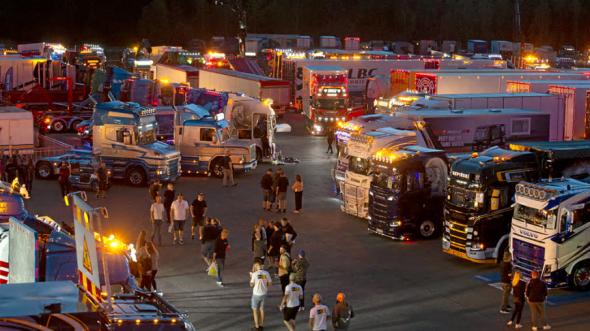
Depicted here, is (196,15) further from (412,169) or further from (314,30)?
(412,169)

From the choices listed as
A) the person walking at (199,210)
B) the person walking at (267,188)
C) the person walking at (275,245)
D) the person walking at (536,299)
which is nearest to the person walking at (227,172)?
the person walking at (267,188)

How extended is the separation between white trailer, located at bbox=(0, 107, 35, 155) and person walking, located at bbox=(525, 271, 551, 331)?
22315mm

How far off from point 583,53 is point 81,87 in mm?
69325

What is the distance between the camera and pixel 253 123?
123 feet

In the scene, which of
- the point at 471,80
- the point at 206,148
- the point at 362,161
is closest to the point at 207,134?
the point at 206,148

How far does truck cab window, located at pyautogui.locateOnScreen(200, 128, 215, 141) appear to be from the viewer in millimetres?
34406

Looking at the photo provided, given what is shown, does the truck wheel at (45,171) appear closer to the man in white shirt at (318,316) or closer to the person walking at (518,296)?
the man in white shirt at (318,316)

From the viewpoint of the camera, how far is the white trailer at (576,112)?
35375mm

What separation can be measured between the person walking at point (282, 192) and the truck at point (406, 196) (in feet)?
10.7

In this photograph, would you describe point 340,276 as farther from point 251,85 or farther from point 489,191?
point 251,85

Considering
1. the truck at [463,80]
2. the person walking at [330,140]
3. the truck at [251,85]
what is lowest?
the person walking at [330,140]

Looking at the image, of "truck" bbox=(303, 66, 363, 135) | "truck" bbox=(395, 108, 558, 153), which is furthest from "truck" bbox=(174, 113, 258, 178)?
"truck" bbox=(303, 66, 363, 135)

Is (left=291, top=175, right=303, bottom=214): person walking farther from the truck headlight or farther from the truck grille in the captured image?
the truck grille

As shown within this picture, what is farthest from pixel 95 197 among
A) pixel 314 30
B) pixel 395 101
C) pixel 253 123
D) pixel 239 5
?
pixel 314 30
